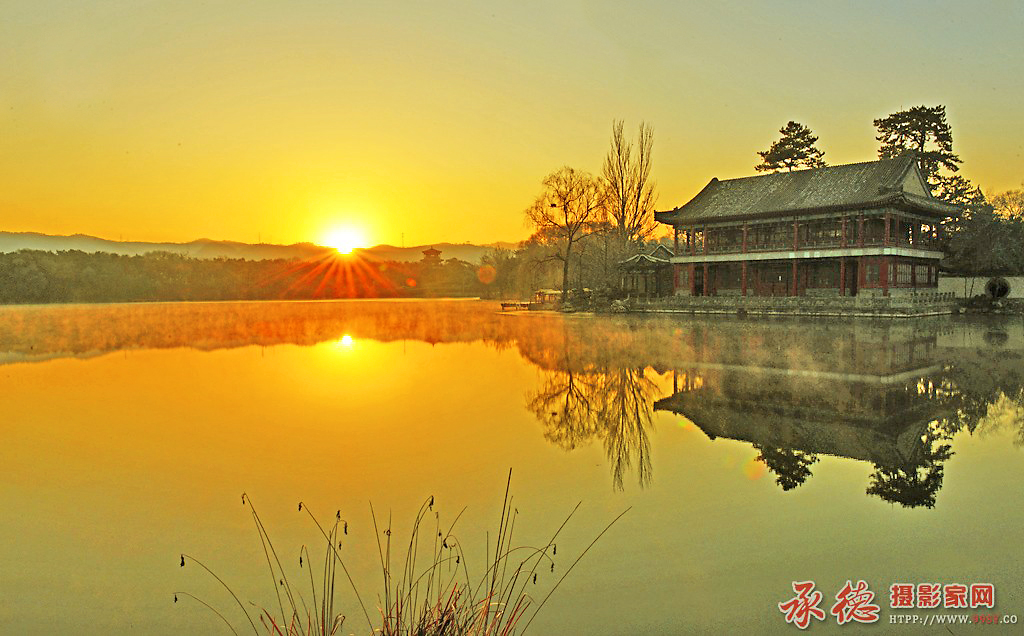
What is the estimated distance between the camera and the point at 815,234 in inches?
1721

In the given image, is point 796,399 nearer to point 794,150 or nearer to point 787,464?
point 787,464

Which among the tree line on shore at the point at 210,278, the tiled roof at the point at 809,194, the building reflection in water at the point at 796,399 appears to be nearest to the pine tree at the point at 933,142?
the tiled roof at the point at 809,194

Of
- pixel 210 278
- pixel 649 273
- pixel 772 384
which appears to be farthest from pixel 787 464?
pixel 210 278

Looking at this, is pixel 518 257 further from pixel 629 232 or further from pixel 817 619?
pixel 817 619

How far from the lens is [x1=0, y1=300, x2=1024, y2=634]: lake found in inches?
192

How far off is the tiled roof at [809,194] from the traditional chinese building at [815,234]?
2.9 inches

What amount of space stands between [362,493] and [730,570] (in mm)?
4014

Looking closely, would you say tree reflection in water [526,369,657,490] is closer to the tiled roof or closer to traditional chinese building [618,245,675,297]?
the tiled roof

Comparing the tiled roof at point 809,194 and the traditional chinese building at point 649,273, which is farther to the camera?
the traditional chinese building at point 649,273

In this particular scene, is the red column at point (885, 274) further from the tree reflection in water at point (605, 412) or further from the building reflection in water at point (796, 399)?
the tree reflection in water at point (605, 412)

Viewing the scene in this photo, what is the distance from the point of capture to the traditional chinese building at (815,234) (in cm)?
4050

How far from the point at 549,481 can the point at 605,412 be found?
3.89 metres

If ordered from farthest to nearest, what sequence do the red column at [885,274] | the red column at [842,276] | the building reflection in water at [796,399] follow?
the red column at [842,276] → the red column at [885,274] → the building reflection in water at [796,399]

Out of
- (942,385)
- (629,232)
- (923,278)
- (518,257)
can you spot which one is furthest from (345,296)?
(942,385)
